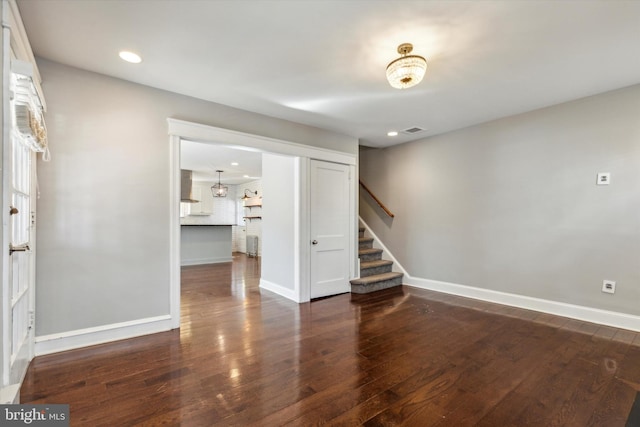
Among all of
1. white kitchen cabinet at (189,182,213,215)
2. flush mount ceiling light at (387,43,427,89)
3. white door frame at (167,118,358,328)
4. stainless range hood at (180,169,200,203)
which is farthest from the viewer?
white kitchen cabinet at (189,182,213,215)

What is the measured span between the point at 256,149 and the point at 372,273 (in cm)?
293

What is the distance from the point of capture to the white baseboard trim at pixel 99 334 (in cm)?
243

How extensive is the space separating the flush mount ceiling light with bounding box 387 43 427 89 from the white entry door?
2076 mm

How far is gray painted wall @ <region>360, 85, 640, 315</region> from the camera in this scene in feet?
10.0

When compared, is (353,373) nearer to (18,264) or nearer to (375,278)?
(18,264)

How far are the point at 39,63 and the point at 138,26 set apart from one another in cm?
117

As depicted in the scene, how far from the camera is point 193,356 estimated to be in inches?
95.3

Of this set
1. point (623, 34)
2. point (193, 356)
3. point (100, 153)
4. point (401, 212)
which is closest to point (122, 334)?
point (193, 356)

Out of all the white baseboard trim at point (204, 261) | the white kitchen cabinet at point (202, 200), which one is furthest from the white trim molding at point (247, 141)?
the white kitchen cabinet at point (202, 200)

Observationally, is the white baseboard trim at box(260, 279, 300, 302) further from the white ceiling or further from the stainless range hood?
the stainless range hood

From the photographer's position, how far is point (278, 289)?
445 centimetres

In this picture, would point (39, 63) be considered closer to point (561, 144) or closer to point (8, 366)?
point (8, 366)

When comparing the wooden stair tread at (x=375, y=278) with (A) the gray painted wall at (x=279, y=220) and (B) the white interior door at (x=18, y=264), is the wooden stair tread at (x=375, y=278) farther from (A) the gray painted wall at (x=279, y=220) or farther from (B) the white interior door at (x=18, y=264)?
(B) the white interior door at (x=18, y=264)

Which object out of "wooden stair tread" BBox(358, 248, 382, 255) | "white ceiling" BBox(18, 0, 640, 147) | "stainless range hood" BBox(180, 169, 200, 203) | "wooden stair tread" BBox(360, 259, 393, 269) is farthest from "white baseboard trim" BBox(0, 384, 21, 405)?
"stainless range hood" BBox(180, 169, 200, 203)
